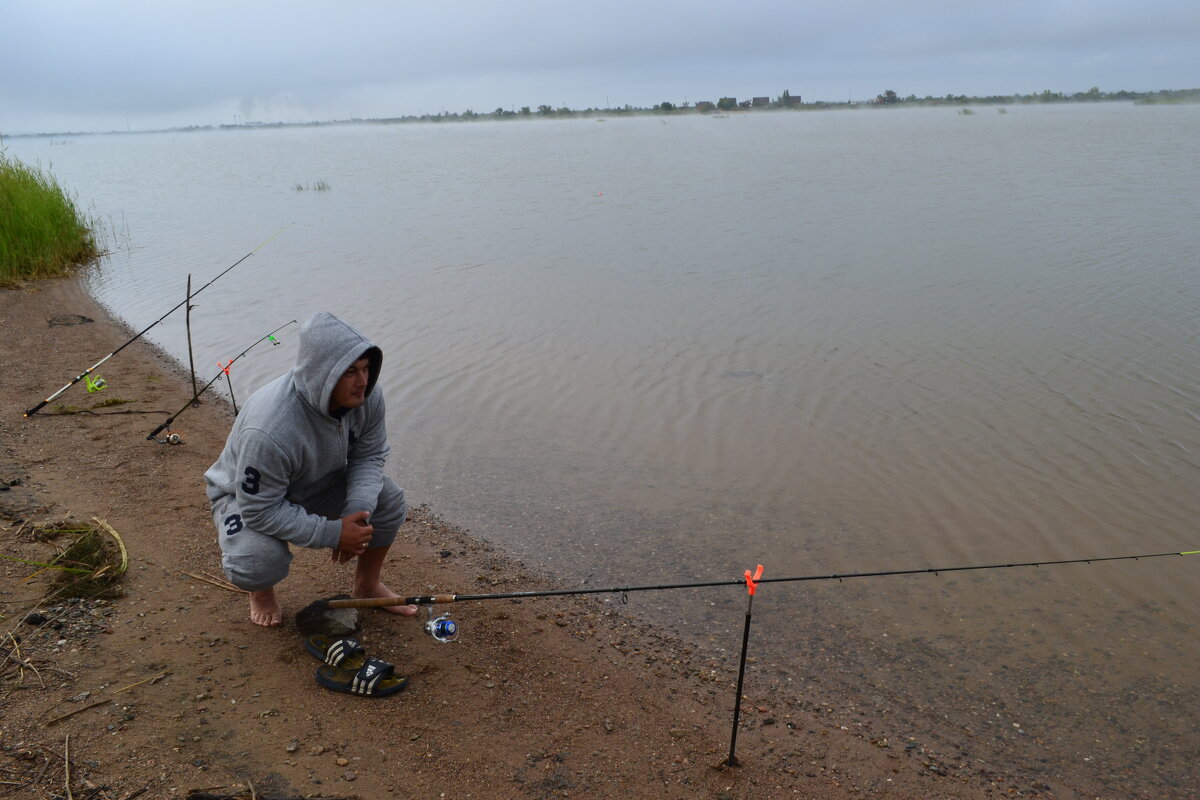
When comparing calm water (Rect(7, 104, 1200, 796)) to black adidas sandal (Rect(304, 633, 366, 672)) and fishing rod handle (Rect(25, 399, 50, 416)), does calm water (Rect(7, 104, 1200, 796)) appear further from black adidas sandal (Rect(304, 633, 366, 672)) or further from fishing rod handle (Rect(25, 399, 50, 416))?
fishing rod handle (Rect(25, 399, 50, 416))

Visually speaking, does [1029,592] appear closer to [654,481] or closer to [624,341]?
[654,481]

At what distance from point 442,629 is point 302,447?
2.98ft

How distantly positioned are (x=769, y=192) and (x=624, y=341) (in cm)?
1248

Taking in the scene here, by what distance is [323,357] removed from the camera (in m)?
2.85

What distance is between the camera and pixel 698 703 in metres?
3.25

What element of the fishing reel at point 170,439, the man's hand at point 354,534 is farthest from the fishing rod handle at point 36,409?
the man's hand at point 354,534

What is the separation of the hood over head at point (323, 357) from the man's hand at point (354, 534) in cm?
41

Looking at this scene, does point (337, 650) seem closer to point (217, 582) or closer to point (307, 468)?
point (307, 468)

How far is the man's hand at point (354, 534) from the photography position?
303 centimetres

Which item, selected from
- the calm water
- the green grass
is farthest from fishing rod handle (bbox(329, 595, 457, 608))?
the green grass

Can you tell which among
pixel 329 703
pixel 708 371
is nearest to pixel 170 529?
pixel 329 703

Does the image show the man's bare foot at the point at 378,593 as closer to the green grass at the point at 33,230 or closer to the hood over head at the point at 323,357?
the hood over head at the point at 323,357

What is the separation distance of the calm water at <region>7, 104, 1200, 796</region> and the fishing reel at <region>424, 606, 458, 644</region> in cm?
99

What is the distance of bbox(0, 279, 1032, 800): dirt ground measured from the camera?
2.60 meters
